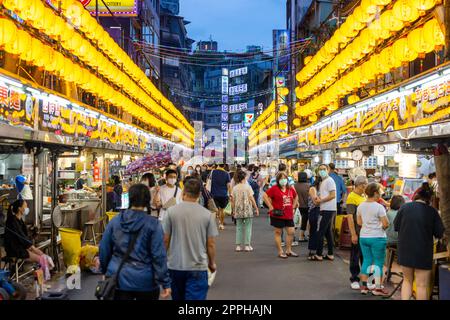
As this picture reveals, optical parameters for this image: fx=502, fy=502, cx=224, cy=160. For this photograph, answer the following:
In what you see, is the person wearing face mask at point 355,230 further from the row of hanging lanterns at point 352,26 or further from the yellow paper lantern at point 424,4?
the row of hanging lanterns at point 352,26

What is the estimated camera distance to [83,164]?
22.1 metres

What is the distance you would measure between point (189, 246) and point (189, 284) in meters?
0.42

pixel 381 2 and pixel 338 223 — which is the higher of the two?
pixel 381 2

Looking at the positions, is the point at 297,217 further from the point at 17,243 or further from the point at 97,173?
the point at 97,173

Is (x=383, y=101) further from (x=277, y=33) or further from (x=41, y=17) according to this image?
(x=277, y=33)

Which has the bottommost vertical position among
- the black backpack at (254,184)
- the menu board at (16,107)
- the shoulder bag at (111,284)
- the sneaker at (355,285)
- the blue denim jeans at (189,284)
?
the sneaker at (355,285)

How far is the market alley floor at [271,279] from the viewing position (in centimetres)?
851

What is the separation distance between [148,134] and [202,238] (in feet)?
80.1

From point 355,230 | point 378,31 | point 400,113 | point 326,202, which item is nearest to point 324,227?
point 326,202

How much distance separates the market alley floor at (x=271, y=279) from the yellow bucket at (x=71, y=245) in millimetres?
704

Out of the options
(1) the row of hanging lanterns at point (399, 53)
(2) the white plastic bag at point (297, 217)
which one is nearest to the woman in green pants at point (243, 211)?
(2) the white plastic bag at point (297, 217)

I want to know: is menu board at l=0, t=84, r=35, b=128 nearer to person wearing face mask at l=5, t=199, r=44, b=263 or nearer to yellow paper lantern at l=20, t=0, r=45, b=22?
yellow paper lantern at l=20, t=0, r=45, b=22

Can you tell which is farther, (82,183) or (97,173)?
(97,173)

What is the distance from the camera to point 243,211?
1291 centimetres
